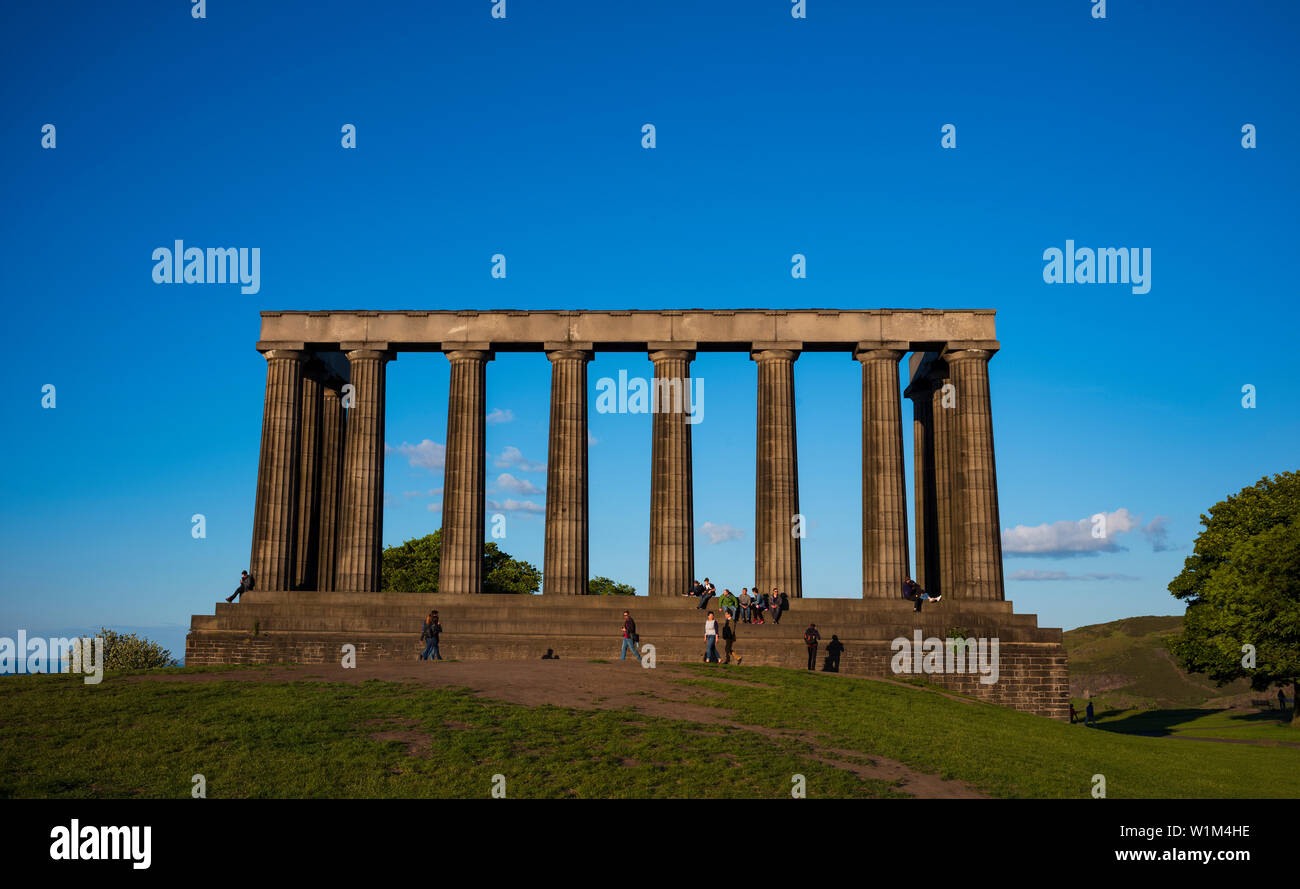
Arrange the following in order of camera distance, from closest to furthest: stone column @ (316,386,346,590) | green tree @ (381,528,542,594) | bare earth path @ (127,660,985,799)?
1. bare earth path @ (127,660,985,799)
2. stone column @ (316,386,346,590)
3. green tree @ (381,528,542,594)

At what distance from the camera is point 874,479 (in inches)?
2058

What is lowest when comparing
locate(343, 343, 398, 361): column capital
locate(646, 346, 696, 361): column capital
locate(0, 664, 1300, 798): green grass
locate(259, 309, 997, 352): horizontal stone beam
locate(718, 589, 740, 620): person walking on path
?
locate(0, 664, 1300, 798): green grass

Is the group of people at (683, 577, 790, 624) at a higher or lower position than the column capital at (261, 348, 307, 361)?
lower

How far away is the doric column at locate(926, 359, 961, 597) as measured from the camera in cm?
5350

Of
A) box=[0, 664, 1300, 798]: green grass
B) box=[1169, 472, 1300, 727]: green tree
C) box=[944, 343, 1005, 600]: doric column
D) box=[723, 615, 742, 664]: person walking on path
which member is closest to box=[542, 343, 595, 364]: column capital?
box=[723, 615, 742, 664]: person walking on path

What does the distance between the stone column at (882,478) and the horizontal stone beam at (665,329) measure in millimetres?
1556

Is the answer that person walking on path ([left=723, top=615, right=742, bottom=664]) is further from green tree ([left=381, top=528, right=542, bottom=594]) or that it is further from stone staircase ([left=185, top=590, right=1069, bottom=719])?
green tree ([left=381, top=528, right=542, bottom=594])

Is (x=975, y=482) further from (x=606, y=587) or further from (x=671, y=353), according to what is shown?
(x=606, y=587)

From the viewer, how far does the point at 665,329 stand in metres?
53.8

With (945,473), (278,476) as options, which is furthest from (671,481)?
(278,476)

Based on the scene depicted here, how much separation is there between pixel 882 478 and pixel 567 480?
1683 cm

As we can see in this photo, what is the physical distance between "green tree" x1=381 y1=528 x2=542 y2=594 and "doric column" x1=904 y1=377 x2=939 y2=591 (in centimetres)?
5279
